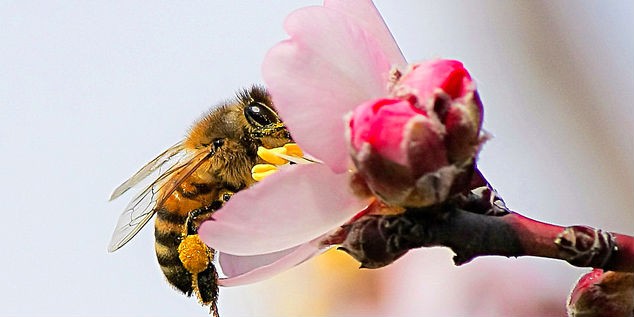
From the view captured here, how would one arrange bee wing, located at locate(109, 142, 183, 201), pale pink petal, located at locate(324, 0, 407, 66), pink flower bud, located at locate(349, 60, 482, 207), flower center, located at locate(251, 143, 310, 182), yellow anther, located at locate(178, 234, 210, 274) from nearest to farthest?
pink flower bud, located at locate(349, 60, 482, 207) → pale pink petal, located at locate(324, 0, 407, 66) → flower center, located at locate(251, 143, 310, 182) → yellow anther, located at locate(178, 234, 210, 274) → bee wing, located at locate(109, 142, 183, 201)

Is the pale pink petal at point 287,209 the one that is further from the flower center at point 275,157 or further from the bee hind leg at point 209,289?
the bee hind leg at point 209,289

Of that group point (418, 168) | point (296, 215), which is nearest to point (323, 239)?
point (296, 215)

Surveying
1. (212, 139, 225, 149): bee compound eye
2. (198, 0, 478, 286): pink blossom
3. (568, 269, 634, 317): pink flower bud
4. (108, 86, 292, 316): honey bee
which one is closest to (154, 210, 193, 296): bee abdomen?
(108, 86, 292, 316): honey bee

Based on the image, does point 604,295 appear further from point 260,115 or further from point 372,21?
point 260,115

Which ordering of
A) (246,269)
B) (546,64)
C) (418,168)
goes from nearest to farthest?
1. (418,168)
2. (246,269)
3. (546,64)

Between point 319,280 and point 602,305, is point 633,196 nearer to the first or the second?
point 319,280

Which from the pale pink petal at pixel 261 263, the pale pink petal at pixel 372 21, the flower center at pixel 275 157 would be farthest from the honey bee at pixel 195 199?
the pale pink petal at pixel 372 21

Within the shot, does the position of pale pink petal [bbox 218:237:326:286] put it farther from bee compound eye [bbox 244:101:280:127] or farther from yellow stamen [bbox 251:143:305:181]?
bee compound eye [bbox 244:101:280:127]

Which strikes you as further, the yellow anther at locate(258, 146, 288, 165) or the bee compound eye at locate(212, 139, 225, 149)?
the bee compound eye at locate(212, 139, 225, 149)
